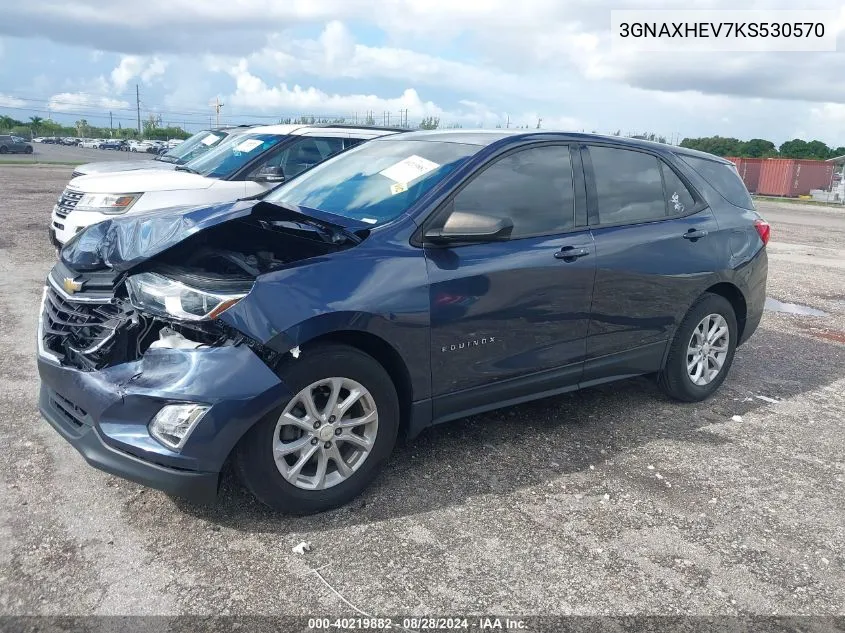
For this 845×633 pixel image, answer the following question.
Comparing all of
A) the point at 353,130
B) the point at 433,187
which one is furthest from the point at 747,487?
the point at 353,130

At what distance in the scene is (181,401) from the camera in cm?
295

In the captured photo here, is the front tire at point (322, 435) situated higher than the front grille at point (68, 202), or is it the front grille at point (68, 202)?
the front grille at point (68, 202)

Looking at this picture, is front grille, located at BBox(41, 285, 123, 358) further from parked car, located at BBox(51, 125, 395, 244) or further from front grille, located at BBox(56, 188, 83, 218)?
Answer: front grille, located at BBox(56, 188, 83, 218)

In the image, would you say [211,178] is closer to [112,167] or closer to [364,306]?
[112,167]

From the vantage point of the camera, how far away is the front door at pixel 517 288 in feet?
12.1

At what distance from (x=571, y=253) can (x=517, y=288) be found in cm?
50

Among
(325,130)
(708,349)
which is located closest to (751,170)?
(325,130)

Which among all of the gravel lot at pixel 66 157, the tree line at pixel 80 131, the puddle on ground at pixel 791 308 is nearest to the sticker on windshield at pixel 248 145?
the puddle on ground at pixel 791 308

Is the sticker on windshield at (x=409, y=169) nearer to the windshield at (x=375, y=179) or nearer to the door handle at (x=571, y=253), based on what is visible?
the windshield at (x=375, y=179)

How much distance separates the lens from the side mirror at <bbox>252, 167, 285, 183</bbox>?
795 cm

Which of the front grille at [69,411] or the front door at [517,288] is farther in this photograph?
the front door at [517,288]

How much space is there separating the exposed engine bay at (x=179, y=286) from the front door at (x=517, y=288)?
0.61 meters

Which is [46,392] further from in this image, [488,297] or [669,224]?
[669,224]

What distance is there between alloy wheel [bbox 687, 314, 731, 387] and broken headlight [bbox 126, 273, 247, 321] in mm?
3396
